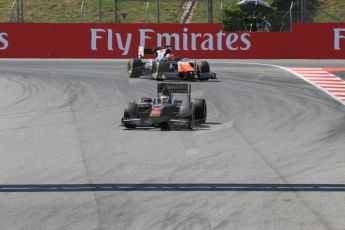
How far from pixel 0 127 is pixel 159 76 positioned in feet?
31.2

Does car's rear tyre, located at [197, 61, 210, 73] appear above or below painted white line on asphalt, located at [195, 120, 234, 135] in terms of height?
above

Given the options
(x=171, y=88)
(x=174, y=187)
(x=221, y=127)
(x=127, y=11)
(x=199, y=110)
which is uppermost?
(x=127, y=11)

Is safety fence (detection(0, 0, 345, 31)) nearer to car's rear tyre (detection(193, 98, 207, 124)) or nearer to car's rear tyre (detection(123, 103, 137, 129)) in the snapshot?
car's rear tyre (detection(193, 98, 207, 124))

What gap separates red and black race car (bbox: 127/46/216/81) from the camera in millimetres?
24359

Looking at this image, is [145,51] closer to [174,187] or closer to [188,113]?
[188,113]

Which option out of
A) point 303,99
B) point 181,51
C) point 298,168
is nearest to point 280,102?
point 303,99

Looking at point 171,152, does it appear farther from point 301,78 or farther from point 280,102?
point 301,78

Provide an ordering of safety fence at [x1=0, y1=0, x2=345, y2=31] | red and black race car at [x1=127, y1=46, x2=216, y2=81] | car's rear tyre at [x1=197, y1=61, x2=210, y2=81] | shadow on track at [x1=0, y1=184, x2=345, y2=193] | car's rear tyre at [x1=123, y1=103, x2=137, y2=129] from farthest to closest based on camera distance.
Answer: safety fence at [x1=0, y1=0, x2=345, y2=31] < car's rear tyre at [x1=197, y1=61, x2=210, y2=81] < red and black race car at [x1=127, y1=46, x2=216, y2=81] < car's rear tyre at [x1=123, y1=103, x2=137, y2=129] < shadow on track at [x1=0, y1=184, x2=345, y2=193]

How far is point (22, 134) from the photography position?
14.4m

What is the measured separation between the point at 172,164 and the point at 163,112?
3.36 meters

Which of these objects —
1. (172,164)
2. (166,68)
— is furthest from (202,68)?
(172,164)

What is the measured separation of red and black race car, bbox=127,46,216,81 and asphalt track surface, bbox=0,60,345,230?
8.59ft

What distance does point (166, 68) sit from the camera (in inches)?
960

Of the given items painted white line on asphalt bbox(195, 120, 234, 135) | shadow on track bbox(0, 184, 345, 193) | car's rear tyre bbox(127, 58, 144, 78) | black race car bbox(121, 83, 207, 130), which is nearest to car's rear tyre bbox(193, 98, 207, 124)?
black race car bbox(121, 83, 207, 130)
